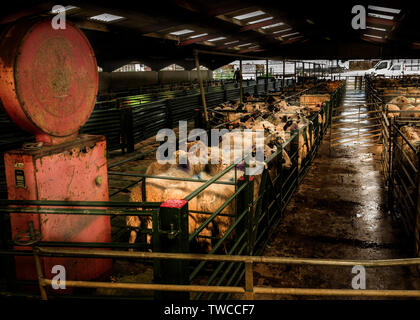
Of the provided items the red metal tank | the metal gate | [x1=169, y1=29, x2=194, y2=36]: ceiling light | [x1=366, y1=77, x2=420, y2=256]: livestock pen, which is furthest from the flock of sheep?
[x1=169, y1=29, x2=194, y2=36]: ceiling light

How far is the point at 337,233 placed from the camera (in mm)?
5445

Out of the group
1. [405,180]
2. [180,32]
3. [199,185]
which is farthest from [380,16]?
[199,185]

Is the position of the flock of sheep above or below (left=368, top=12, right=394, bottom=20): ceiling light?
below

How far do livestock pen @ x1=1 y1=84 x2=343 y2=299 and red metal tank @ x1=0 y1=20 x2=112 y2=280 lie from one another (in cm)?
15

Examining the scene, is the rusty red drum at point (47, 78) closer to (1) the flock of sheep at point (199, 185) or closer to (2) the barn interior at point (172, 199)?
(2) the barn interior at point (172, 199)

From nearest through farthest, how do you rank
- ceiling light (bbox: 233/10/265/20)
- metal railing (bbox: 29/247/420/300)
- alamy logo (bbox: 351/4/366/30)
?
metal railing (bbox: 29/247/420/300)
alamy logo (bbox: 351/4/366/30)
ceiling light (bbox: 233/10/265/20)

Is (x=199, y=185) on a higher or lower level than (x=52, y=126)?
lower

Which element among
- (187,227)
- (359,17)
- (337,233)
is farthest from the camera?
(359,17)

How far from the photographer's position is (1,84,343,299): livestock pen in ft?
8.63

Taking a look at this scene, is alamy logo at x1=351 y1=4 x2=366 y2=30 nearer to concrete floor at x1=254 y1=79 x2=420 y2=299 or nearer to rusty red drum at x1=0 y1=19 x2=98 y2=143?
concrete floor at x1=254 y1=79 x2=420 y2=299

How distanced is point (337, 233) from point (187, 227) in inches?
139

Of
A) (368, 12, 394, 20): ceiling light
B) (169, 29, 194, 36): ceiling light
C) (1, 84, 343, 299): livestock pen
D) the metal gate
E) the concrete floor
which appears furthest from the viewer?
(169, 29, 194, 36): ceiling light

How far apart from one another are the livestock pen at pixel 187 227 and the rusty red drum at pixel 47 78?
2.36ft

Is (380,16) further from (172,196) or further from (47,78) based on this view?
(47,78)
